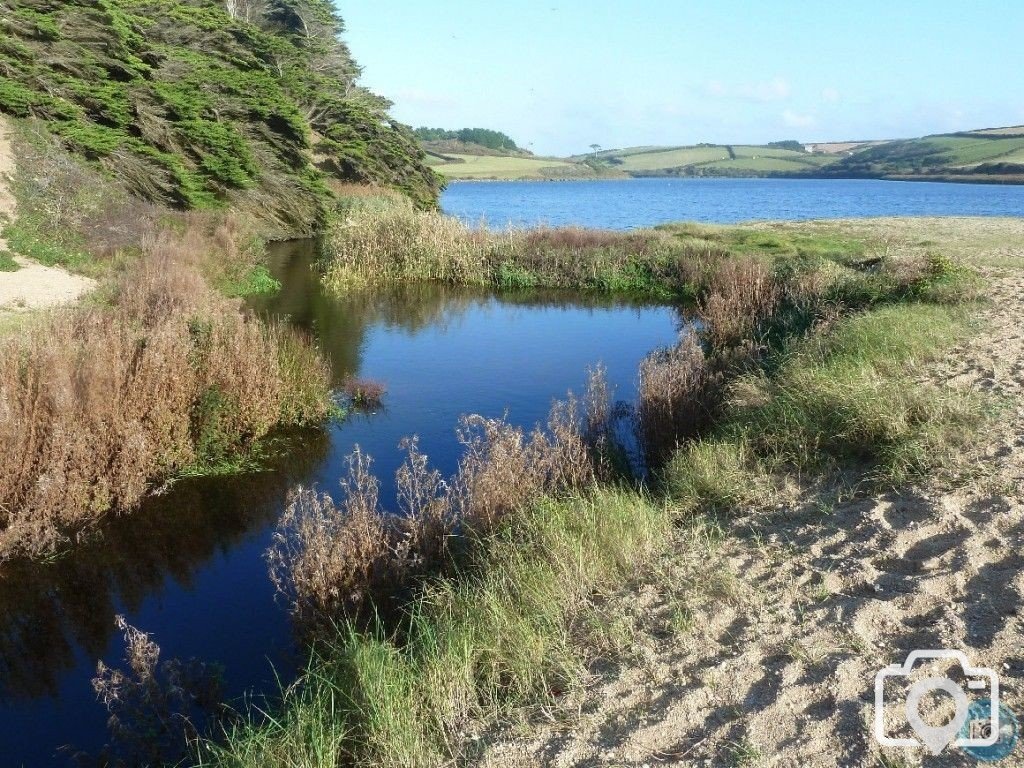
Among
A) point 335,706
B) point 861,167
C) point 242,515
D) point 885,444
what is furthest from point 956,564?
point 861,167

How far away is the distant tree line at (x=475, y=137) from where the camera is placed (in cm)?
15162

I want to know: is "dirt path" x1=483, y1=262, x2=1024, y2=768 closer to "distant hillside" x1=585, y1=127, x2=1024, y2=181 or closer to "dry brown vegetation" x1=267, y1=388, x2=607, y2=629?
"dry brown vegetation" x1=267, y1=388, x2=607, y2=629

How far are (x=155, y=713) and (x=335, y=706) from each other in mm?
1249

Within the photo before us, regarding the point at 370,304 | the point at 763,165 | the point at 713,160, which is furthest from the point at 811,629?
the point at 713,160

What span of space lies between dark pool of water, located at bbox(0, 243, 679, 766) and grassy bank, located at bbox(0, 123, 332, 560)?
0.41 m

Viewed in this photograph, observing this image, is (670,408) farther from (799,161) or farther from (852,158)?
(799,161)

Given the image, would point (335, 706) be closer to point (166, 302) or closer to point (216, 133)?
point (166, 302)

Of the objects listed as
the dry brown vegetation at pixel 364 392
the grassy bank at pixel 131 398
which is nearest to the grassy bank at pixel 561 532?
the grassy bank at pixel 131 398

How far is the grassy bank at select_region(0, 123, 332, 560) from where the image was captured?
7348 millimetres

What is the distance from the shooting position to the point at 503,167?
12388 cm

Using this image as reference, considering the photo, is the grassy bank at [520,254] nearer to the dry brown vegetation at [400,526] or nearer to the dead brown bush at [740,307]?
the dead brown bush at [740,307]

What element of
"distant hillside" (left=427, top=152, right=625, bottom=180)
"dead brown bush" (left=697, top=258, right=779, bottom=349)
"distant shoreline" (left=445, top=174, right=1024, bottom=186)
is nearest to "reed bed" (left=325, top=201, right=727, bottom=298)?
"dead brown bush" (left=697, top=258, right=779, bottom=349)

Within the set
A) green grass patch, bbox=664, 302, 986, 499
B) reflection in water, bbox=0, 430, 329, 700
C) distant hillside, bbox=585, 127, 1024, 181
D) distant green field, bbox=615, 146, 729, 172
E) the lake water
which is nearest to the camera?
the lake water

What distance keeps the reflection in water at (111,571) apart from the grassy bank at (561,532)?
0.92 meters
